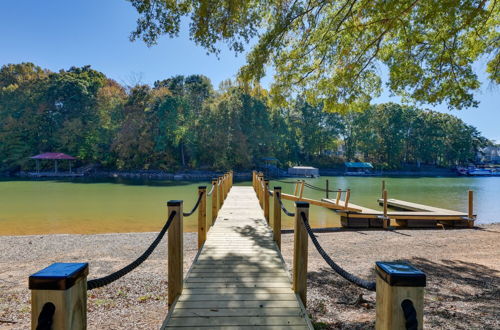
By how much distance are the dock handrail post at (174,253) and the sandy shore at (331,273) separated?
1.91 feet

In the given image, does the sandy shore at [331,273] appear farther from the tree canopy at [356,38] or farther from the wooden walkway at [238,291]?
the tree canopy at [356,38]

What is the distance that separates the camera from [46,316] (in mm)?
1230

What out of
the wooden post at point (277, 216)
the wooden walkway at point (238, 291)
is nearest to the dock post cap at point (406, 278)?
the wooden walkway at point (238, 291)

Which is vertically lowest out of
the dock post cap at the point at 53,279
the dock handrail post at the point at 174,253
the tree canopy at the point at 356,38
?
the dock handrail post at the point at 174,253

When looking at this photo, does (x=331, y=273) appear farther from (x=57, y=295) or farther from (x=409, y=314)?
(x=57, y=295)

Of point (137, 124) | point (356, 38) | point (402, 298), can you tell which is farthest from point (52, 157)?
point (402, 298)

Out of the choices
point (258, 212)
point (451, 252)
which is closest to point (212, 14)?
point (258, 212)

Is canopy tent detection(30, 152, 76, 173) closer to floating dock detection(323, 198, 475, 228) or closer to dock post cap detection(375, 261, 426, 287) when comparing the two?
floating dock detection(323, 198, 475, 228)

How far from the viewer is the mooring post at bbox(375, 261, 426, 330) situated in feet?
4.02

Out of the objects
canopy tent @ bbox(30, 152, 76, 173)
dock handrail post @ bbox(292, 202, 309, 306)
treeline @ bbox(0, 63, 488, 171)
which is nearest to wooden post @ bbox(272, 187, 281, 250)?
dock handrail post @ bbox(292, 202, 309, 306)

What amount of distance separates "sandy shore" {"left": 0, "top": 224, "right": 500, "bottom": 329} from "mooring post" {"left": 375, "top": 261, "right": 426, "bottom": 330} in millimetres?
2220

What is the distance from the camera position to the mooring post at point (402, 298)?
1.23 m

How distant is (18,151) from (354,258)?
50.6m

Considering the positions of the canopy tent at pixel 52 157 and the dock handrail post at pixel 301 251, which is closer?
the dock handrail post at pixel 301 251
